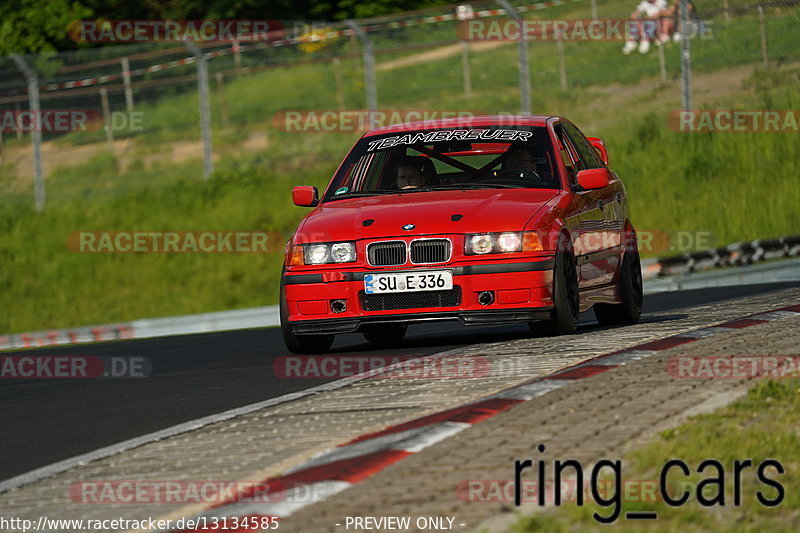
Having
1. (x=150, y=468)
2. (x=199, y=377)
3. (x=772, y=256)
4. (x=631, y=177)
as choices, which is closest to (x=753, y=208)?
(x=631, y=177)

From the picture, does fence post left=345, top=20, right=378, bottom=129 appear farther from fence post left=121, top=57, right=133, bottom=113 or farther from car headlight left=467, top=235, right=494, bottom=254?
car headlight left=467, top=235, right=494, bottom=254

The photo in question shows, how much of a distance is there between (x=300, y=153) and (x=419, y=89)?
268cm

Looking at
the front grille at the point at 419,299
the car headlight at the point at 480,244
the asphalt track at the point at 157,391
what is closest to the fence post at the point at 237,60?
the asphalt track at the point at 157,391

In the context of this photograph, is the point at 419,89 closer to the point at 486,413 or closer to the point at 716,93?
the point at 716,93

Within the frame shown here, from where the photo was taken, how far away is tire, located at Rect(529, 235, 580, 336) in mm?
10391

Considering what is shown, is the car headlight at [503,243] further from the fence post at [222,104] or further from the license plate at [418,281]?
the fence post at [222,104]

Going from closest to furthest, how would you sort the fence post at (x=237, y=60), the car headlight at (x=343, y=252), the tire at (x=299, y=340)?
the car headlight at (x=343, y=252), the tire at (x=299, y=340), the fence post at (x=237, y=60)

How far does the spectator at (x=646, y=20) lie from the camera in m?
28.1

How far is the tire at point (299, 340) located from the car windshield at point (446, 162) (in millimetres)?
1075

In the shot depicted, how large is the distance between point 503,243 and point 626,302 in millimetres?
1974

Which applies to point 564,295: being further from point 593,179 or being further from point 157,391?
point 157,391

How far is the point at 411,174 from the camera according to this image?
38.3ft

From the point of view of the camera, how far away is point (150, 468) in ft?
21.4

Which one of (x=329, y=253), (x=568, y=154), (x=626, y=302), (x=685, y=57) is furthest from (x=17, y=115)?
(x=329, y=253)
